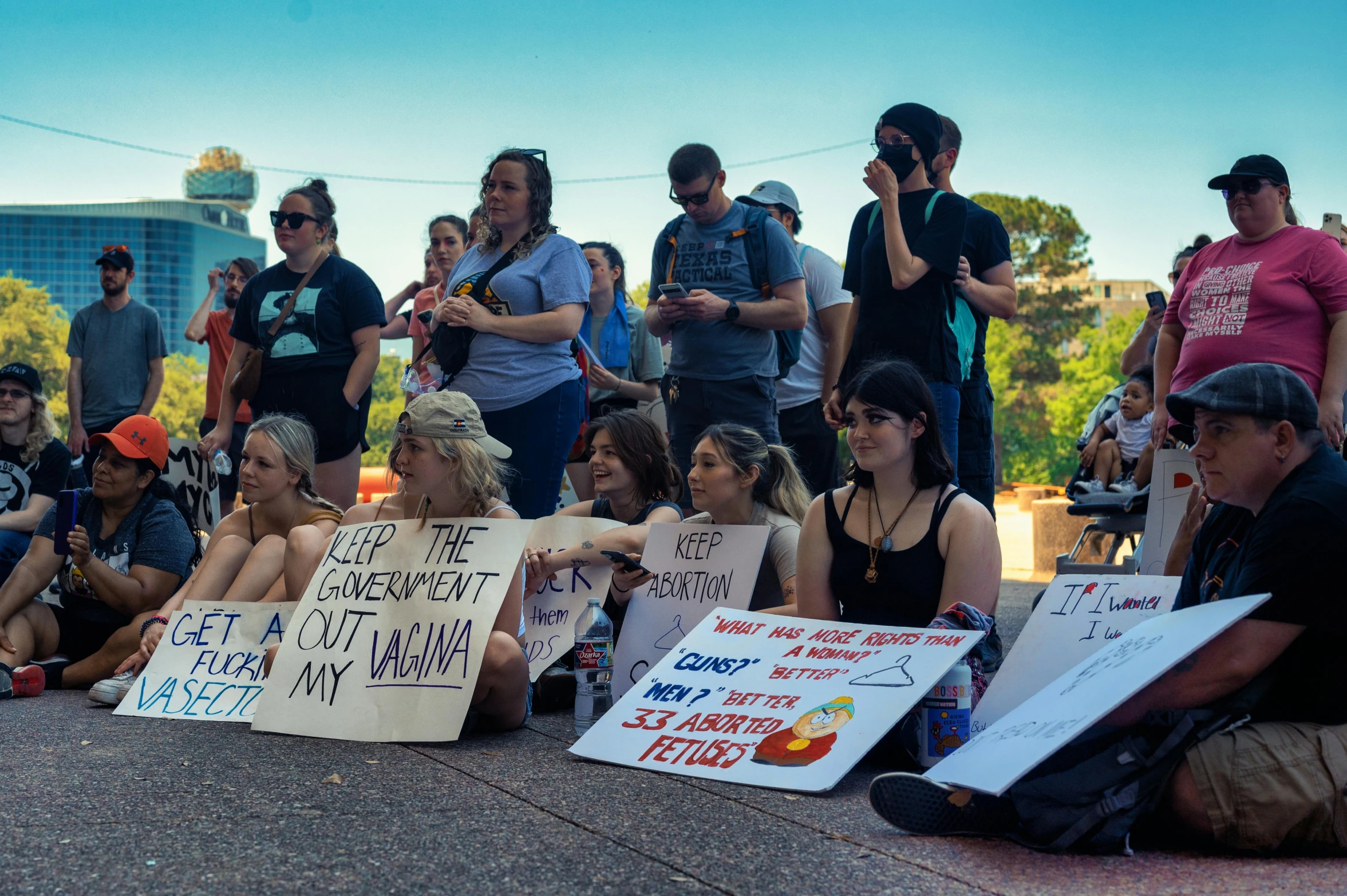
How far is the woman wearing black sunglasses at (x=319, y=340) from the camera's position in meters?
5.62

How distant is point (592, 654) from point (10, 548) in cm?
350

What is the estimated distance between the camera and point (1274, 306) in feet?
14.7

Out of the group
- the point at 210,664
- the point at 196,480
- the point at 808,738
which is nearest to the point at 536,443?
the point at 210,664

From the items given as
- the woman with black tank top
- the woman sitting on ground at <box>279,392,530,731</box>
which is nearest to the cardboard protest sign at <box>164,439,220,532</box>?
the woman sitting on ground at <box>279,392,530,731</box>

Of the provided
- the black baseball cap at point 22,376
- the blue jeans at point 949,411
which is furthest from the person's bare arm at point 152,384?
the blue jeans at point 949,411

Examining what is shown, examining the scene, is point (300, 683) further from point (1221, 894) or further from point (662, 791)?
point (1221, 894)

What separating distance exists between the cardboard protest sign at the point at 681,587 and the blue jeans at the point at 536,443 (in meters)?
0.47

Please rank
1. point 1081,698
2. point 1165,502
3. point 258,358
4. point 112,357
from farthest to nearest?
point 112,357, point 258,358, point 1165,502, point 1081,698

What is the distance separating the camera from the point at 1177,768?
8.93 feet

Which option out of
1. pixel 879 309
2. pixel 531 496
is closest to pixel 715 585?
pixel 531 496

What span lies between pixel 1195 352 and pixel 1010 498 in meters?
23.9

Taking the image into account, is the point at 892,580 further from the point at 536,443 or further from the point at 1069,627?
the point at 536,443

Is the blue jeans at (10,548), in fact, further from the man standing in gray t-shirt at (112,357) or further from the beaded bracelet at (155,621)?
the man standing in gray t-shirt at (112,357)

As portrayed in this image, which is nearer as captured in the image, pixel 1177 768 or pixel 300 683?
pixel 1177 768
